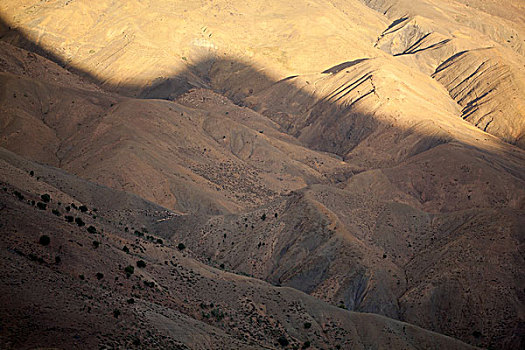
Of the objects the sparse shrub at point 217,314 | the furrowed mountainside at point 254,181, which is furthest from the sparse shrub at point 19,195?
the sparse shrub at point 217,314

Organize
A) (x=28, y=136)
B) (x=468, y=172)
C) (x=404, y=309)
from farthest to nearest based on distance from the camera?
(x=468, y=172) → (x=28, y=136) → (x=404, y=309)

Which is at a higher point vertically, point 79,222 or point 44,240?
point 44,240

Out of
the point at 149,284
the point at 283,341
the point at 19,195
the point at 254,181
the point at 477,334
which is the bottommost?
the point at 254,181

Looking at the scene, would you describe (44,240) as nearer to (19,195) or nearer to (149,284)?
(149,284)

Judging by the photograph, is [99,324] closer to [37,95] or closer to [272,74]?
[37,95]

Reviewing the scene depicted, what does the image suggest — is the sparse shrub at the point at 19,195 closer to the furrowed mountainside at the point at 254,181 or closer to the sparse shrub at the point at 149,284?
the furrowed mountainside at the point at 254,181

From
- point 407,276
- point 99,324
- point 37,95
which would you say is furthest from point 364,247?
point 37,95

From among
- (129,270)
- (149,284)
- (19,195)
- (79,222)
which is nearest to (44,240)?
(129,270)

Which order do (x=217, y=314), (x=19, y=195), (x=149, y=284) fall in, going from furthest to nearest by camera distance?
(x=217, y=314), (x=19, y=195), (x=149, y=284)

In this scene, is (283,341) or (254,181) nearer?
(283,341)
